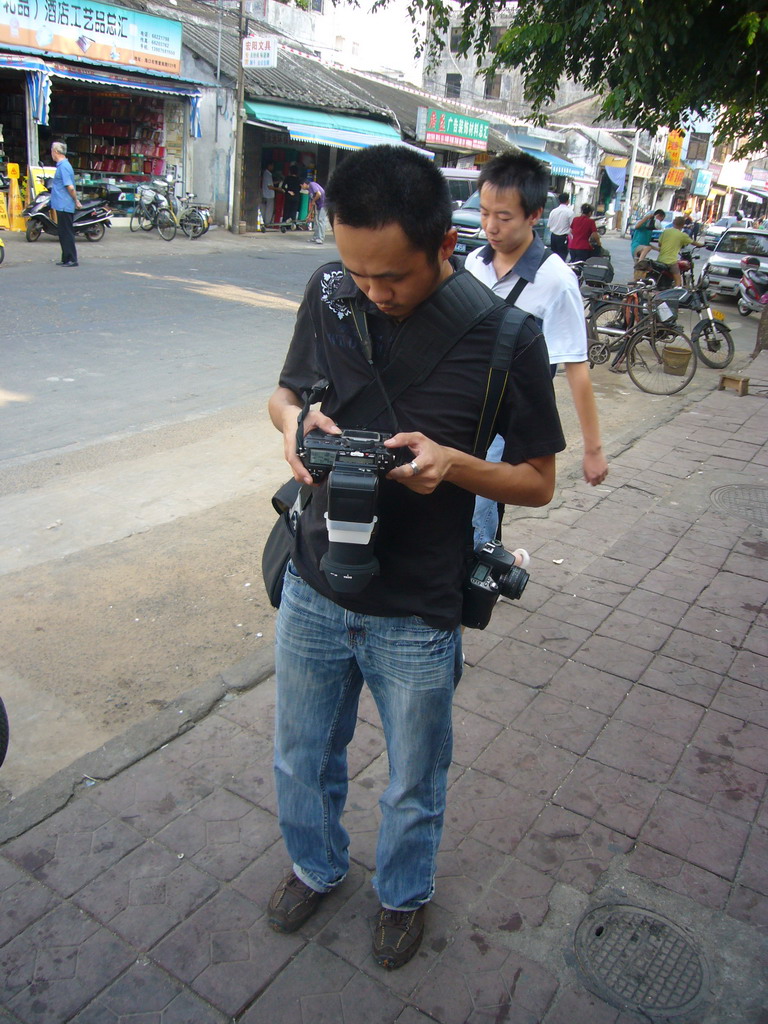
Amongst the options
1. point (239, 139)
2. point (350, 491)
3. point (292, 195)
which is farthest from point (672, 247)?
point (292, 195)

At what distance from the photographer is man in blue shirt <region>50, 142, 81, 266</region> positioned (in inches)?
510

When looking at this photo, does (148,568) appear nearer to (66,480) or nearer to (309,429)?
(66,480)

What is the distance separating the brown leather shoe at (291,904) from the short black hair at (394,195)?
1.70 meters

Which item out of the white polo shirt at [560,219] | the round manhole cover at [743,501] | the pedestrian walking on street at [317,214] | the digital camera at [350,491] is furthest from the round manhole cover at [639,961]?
the pedestrian walking on street at [317,214]

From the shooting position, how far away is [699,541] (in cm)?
508

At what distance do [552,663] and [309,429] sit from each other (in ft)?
7.36

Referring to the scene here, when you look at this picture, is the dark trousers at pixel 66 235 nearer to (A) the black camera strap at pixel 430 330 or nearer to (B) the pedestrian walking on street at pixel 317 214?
(B) the pedestrian walking on street at pixel 317 214

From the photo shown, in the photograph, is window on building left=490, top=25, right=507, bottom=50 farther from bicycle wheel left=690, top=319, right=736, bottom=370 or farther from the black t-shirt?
the black t-shirt

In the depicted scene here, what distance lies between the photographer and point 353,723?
220 cm

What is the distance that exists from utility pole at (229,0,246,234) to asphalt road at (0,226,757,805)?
33.9 ft

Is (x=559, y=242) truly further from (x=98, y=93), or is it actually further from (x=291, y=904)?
(x=291, y=904)

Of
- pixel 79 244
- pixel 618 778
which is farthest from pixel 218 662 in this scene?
pixel 79 244

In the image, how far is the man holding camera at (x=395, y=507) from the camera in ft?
5.44

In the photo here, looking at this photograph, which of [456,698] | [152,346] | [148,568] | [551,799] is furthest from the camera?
[152,346]
